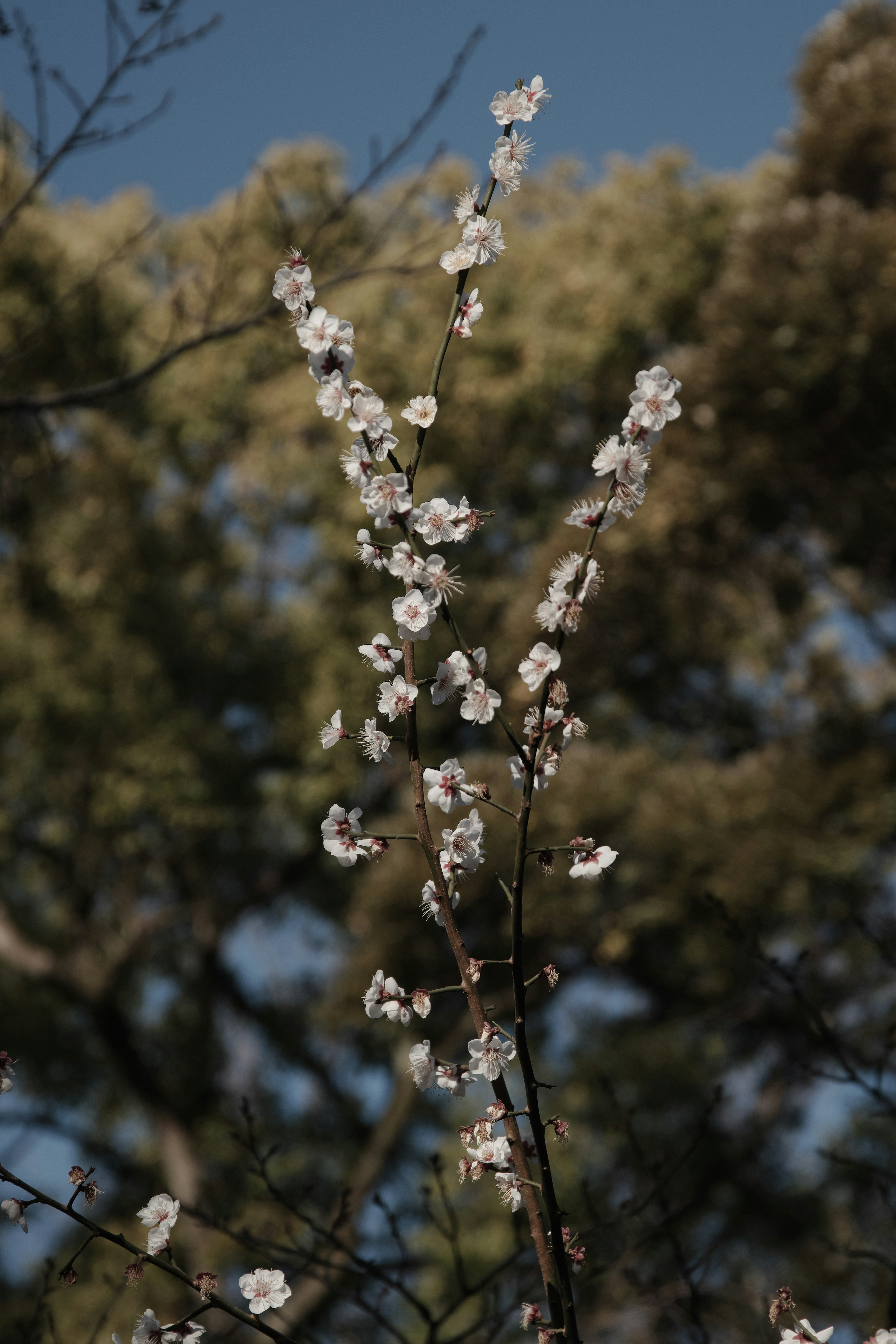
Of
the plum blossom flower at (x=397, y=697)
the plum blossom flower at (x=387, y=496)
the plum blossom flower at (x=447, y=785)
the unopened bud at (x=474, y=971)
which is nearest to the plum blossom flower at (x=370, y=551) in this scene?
the plum blossom flower at (x=387, y=496)

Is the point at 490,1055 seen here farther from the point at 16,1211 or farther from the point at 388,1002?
the point at 16,1211

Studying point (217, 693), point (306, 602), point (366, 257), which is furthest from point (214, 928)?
point (366, 257)

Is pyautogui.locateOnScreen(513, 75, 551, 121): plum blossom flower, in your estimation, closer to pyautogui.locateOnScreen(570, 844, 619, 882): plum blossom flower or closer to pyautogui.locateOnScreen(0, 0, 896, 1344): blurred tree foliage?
pyautogui.locateOnScreen(570, 844, 619, 882): plum blossom flower

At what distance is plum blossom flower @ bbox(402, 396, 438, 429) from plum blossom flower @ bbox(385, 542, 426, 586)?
0.18m

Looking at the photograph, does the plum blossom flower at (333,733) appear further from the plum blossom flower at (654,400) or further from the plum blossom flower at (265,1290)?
the plum blossom flower at (265,1290)

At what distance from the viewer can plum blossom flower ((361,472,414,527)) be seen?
1.37 meters

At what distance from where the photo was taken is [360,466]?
1.40 meters

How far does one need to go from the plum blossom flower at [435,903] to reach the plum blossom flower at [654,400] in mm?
592

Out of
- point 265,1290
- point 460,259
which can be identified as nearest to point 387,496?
point 460,259

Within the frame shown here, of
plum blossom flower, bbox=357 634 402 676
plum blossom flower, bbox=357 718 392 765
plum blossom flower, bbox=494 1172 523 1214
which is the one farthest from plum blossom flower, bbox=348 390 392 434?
plum blossom flower, bbox=494 1172 523 1214

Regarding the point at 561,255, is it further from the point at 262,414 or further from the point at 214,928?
the point at 214,928

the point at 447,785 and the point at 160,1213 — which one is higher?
the point at 447,785

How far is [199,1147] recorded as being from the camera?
988cm

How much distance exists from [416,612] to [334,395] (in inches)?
A: 11.5
